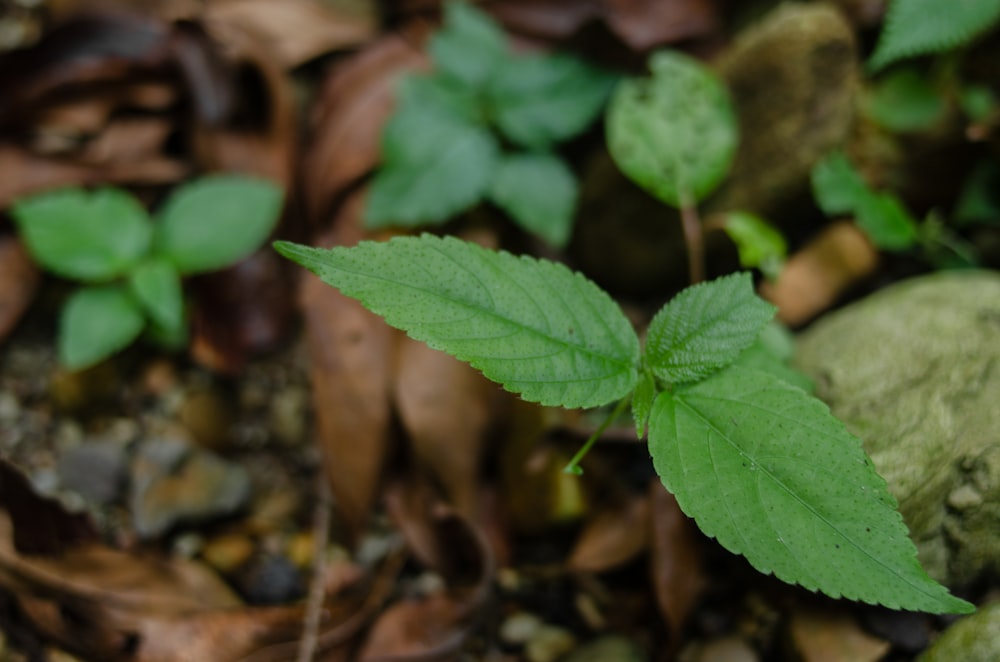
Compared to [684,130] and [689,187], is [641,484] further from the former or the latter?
[684,130]

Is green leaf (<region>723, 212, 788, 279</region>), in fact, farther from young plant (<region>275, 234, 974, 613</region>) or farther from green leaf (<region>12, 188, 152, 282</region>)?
green leaf (<region>12, 188, 152, 282</region>)

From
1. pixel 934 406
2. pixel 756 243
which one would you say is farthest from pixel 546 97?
pixel 934 406

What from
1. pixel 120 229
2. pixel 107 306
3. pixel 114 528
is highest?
pixel 120 229

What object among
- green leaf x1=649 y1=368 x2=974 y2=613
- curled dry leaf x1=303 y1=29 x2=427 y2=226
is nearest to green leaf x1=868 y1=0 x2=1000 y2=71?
green leaf x1=649 y1=368 x2=974 y2=613

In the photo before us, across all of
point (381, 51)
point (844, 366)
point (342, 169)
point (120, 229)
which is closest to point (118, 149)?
point (120, 229)

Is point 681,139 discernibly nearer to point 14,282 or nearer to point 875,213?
point 875,213

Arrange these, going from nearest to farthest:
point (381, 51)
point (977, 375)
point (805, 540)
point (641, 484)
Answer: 1. point (805, 540)
2. point (977, 375)
3. point (641, 484)
4. point (381, 51)

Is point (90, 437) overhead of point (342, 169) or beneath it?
beneath
